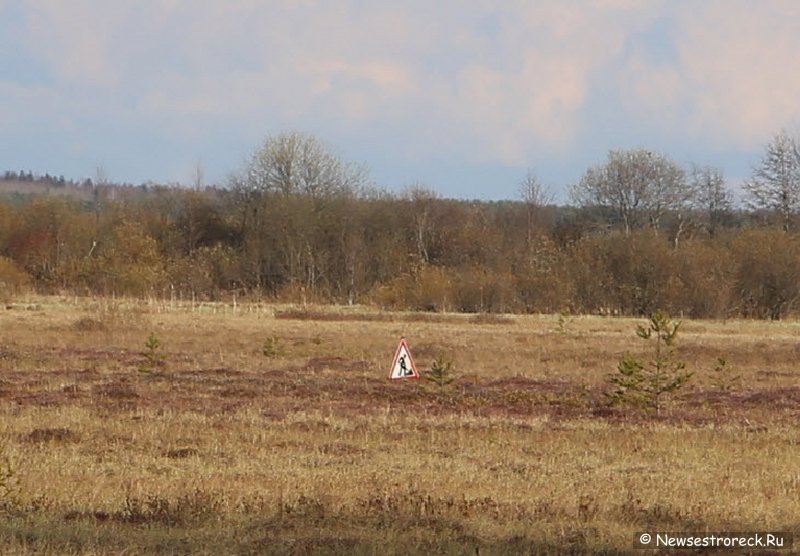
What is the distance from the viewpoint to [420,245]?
245 ft

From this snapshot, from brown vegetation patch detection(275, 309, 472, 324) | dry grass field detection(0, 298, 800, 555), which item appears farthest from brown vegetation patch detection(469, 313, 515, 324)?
dry grass field detection(0, 298, 800, 555)

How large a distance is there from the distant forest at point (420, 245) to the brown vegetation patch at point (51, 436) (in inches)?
1680

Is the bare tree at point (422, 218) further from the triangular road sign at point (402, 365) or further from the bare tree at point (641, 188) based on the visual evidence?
the triangular road sign at point (402, 365)

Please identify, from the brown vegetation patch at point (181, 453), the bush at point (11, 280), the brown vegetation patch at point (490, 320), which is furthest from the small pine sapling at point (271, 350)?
the bush at point (11, 280)

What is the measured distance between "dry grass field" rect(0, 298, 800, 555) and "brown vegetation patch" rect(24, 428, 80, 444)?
0.06 meters

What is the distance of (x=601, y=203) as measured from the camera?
78750mm

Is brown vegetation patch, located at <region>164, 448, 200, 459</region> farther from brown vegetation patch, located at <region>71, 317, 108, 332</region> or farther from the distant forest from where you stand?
the distant forest

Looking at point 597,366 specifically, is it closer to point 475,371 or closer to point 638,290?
point 475,371

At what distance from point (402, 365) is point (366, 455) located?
28.5 feet

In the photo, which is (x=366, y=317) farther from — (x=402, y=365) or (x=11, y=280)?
(x=402, y=365)

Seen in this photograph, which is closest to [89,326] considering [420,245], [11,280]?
[11,280]

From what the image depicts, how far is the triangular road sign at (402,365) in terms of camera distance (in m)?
21.2

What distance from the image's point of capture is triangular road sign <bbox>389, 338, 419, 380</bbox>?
21250 millimetres

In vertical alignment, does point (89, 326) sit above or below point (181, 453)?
above
